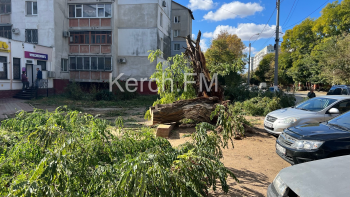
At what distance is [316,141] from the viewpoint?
448 centimetres

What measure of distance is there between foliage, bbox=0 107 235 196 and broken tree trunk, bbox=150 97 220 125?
16.1 feet

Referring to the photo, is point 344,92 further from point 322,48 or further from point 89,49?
point 89,49

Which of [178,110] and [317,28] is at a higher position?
[317,28]

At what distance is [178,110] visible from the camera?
28.4 ft

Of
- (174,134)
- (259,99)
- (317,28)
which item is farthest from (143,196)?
(317,28)

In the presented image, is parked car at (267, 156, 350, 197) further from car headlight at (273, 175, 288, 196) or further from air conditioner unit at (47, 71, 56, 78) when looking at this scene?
air conditioner unit at (47, 71, 56, 78)

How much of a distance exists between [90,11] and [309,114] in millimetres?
23067

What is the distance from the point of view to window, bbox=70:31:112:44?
2388 centimetres

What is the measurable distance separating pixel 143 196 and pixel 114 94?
20.4 meters

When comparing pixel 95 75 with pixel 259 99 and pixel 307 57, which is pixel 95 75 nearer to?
pixel 259 99

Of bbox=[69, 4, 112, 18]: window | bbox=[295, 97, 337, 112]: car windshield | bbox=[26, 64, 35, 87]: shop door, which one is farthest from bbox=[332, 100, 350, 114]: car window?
bbox=[26, 64, 35, 87]: shop door

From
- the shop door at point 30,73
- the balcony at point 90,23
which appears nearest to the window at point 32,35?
the balcony at point 90,23

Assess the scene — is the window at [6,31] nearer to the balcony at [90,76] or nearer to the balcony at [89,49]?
the balcony at [89,49]

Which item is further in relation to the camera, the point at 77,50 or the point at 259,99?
the point at 77,50
